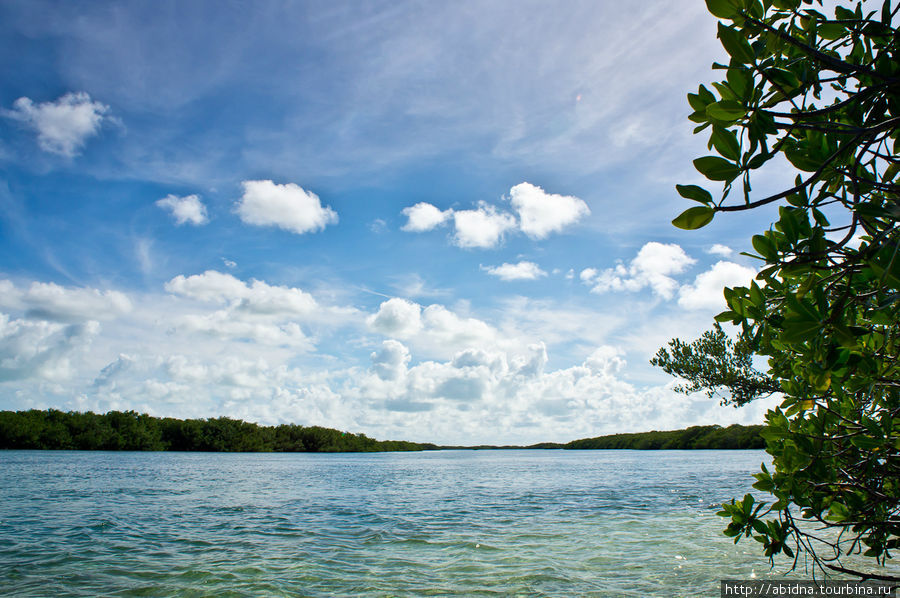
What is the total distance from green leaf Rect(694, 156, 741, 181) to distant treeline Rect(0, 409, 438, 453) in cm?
8853

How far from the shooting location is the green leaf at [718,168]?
1686 mm

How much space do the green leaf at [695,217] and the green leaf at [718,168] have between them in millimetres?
118

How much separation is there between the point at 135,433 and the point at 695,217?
3847 inches

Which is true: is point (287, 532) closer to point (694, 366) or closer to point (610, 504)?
point (610, 504)

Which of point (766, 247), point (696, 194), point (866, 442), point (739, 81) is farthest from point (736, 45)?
point (866, 442)

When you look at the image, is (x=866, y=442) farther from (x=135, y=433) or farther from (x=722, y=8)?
(x=135, y=433)

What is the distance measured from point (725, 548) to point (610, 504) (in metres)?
8.57

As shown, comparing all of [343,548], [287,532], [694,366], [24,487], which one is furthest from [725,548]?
[24,487]

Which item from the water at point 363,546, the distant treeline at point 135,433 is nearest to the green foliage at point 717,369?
the water at point 363,546

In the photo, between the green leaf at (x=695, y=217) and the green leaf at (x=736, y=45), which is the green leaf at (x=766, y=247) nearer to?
the green leaf at (x=695, y=217)

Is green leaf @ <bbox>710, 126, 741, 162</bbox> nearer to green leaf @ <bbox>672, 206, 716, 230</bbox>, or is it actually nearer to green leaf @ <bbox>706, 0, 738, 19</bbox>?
green leaf @ <bbox>672, 206, 716, 230</bbox>

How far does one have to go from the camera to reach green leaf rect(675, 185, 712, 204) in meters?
1.72

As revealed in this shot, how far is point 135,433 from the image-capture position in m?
80.6

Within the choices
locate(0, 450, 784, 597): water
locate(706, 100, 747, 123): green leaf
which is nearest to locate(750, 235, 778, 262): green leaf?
locate(706, 100, 747, 123): green leaf
